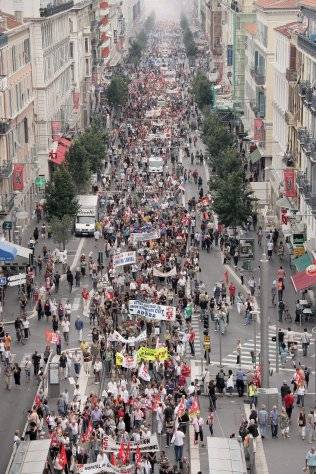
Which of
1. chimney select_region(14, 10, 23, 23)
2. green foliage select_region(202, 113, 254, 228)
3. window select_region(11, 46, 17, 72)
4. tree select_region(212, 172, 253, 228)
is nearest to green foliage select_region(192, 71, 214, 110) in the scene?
green foliage select_region(202, 113, 254, 228)

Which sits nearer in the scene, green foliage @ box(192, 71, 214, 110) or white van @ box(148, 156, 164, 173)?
white van @ box(148, 156, 164, 173)

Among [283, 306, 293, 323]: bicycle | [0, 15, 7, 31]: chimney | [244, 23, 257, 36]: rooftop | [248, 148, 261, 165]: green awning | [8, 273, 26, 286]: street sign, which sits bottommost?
[248, 148, 261, 165]: green awning

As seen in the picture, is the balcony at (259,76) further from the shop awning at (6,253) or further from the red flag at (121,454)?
the red flag at (121,454)

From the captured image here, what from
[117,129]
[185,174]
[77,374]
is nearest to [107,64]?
[117,129]

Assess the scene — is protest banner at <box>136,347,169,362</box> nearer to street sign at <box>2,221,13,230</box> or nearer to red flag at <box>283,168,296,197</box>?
red flag at <box>283,168,296,197</box>

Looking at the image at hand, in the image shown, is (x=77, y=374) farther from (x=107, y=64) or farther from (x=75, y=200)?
(x=107, y=64)
